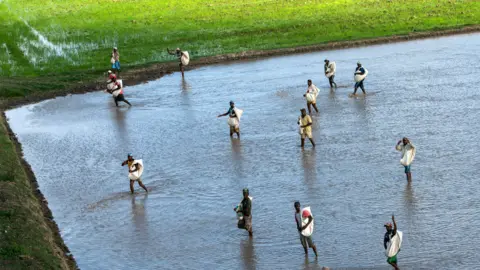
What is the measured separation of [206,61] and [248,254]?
31904mm

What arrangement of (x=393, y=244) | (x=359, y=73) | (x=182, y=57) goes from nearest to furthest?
(x=393, y=244) < (x=359, y=73) < (x=182, y=57)

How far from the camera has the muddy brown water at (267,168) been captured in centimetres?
2047

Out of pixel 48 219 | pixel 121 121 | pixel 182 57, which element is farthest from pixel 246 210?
pixel 182 57

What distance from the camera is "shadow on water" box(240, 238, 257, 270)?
19562mm

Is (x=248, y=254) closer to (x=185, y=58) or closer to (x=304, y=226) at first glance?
(x=304, y=226)

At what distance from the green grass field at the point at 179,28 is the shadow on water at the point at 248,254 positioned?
27156 mm

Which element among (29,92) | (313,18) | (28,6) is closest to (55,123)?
(29,92)

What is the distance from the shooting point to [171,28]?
62.6m

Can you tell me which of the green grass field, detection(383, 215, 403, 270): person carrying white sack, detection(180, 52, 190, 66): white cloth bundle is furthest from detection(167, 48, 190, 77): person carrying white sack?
detection(383, 215, 403, 270): person carrying white sack

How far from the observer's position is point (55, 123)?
126 ft

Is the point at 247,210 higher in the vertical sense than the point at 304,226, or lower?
higher

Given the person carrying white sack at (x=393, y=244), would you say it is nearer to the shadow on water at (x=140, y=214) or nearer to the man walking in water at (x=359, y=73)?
the shadow on water at (x=140, y=214)

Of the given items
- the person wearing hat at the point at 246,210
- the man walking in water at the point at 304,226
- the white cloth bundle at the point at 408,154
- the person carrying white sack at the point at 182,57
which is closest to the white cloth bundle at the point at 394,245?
the man walking in water at the point at 304,226

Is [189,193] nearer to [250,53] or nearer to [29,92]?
[29,92]
